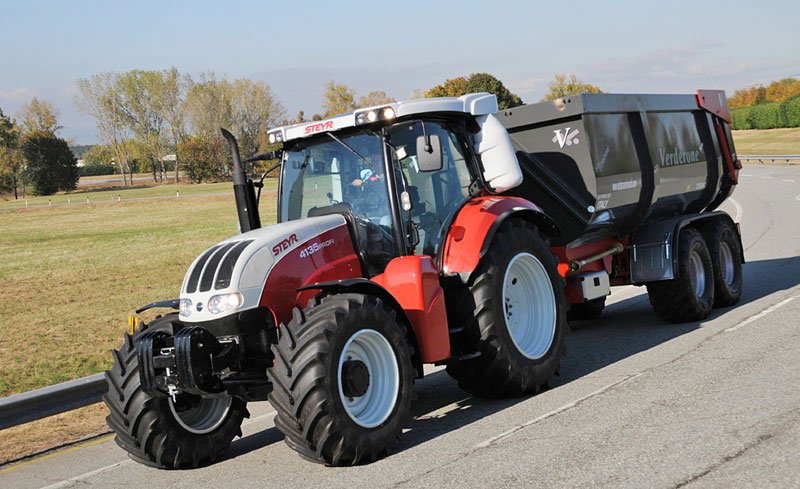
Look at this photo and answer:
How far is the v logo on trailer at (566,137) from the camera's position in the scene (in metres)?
9.74

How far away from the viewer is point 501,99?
67.3 metres

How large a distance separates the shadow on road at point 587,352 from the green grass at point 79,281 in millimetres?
4620

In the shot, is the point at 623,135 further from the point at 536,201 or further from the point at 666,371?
the point at 666,371

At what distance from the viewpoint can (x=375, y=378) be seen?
6586 mm

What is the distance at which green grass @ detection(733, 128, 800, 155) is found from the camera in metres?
69.8

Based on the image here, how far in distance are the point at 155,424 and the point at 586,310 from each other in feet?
21.8

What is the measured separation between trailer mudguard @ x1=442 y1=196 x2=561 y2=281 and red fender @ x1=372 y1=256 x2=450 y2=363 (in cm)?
40

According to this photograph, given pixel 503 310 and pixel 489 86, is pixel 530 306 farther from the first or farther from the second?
pixel 489 86

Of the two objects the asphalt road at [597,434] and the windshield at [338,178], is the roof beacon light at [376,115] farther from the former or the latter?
the asphalt road at [597,434]

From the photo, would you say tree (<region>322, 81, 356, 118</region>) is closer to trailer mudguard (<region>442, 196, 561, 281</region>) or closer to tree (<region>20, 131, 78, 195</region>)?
tree (<region>20, 131, 78, 195</region>)

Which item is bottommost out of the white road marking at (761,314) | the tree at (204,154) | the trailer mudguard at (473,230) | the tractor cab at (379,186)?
the white road marking at (761,314)

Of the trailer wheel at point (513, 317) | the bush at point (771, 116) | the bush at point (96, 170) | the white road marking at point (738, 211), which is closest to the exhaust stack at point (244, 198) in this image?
the trailer wheel at point (513, 317)

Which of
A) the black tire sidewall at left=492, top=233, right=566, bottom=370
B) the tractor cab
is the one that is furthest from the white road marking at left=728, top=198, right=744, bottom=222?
the tractor cab

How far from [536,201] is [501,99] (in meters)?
58.7
